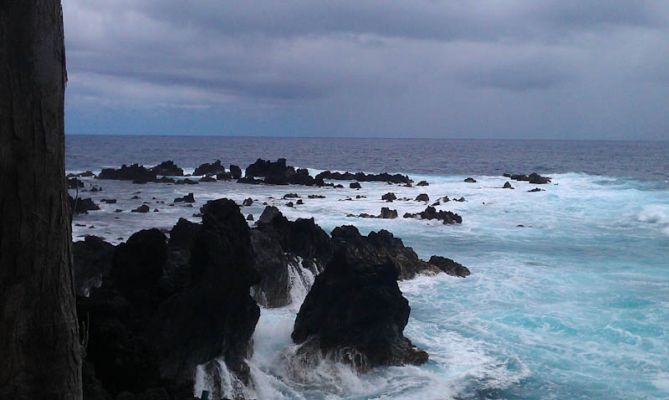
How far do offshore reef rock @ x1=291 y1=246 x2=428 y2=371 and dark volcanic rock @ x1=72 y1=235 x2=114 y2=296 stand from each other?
560 centimetres

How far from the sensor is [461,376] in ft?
42.9

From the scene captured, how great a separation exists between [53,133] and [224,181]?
63486mm

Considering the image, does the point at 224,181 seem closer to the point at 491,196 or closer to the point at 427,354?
the point at 491,196

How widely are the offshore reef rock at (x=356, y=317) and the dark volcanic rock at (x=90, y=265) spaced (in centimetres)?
560

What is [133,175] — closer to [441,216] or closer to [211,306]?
[441,216]

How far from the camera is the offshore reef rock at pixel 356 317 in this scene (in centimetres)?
1362

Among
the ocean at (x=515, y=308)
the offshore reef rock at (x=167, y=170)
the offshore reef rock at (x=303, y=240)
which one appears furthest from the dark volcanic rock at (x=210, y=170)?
the offshore reef rock at (x=303, y=240)

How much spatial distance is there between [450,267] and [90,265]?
12202 millimetres

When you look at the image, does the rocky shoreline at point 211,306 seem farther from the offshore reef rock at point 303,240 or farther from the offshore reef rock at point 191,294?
the offshore reef rock at point 303,240

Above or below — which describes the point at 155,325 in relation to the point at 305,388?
above

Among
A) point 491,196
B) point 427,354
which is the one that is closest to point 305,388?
point 427,354

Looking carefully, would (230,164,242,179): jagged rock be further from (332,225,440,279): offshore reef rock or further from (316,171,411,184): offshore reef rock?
(332,225,440,279): offshore reef rock

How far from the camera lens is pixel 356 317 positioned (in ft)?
45.9

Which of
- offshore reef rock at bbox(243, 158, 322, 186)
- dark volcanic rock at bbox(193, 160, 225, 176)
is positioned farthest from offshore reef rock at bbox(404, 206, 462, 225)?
dark volcanic rock at bbox(193, 160, 225, 176)
